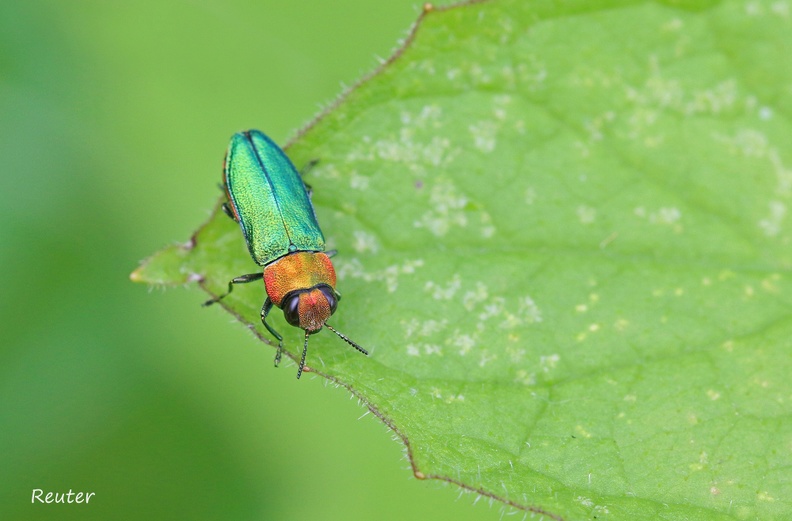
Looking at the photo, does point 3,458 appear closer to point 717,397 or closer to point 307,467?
point 307,467

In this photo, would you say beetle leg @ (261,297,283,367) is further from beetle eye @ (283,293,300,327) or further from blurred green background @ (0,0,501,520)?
blurred green background @ (0,0,501,520)

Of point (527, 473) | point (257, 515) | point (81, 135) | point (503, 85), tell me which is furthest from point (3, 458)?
point (503, 85)

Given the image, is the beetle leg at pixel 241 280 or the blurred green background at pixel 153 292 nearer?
the beetle leg at pixel 241 280

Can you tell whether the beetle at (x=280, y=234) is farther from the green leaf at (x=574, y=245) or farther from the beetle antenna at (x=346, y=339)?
the green leaf at (x=574, y=245)
